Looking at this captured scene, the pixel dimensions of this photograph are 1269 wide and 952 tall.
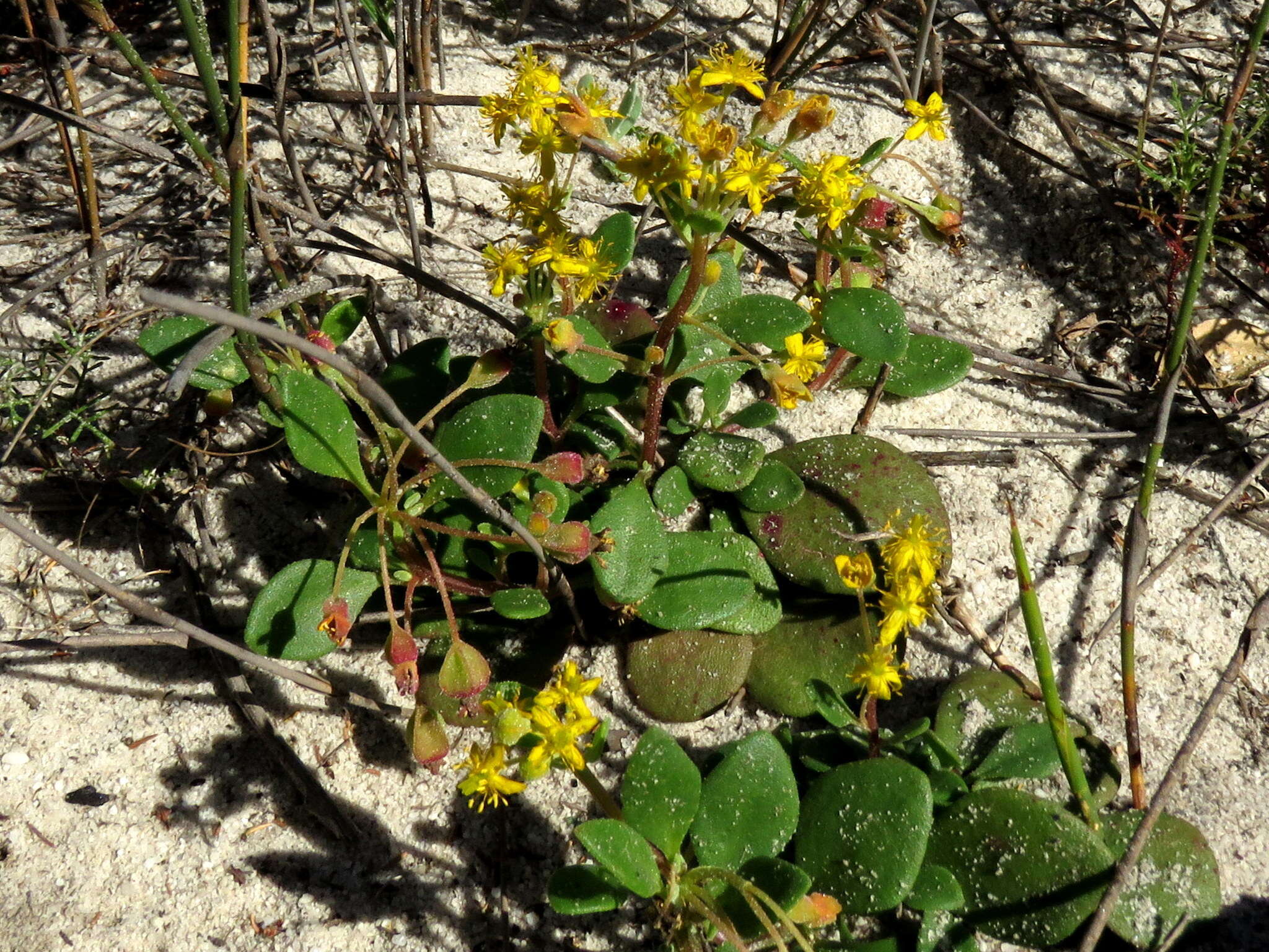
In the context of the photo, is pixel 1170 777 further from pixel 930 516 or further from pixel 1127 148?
pixel 1127 148

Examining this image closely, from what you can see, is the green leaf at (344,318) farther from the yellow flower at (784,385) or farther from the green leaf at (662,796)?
the green leaf at (662,796)

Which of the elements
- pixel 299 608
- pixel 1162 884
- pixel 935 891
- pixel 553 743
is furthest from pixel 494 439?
pixel 1162 884

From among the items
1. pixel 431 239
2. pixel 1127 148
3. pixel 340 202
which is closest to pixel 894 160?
pixel 1127 148

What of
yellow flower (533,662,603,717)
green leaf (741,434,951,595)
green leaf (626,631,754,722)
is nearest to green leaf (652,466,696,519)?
green leaf (741,434,951,595)

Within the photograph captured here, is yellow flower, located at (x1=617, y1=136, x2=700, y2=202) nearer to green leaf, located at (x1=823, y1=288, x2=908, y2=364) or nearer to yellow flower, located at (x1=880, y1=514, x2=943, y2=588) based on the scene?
green leaf, located at (x1=823, y1=288, x2=908, y2=364)

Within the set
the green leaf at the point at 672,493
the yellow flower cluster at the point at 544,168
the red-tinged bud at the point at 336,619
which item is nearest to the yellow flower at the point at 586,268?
the yellow flower cluster at the point at 544,168

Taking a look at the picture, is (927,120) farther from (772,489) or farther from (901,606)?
(901,606)
